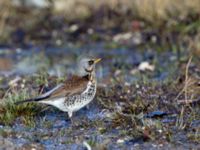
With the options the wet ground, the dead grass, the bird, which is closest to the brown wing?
the bird

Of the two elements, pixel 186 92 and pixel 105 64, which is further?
pixel 105 64

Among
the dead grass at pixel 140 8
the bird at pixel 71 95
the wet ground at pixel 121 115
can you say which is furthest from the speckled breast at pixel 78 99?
the dead grass at pixel 140 8

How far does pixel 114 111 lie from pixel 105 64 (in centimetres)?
425

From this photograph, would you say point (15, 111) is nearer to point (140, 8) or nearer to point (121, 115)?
point (121, 115)

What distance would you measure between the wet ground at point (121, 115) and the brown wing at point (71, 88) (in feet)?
1.13

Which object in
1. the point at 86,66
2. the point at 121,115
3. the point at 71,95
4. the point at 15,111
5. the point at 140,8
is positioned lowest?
the point at 121,115

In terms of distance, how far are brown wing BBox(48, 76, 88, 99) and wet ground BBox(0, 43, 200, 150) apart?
34cm

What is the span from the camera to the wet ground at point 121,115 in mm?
6938

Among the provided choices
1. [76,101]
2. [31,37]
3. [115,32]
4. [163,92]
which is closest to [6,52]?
[31,37]

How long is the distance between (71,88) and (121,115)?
2.14 ft

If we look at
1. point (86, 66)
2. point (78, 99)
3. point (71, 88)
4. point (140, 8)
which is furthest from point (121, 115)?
point (140, 8)

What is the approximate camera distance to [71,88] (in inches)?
299

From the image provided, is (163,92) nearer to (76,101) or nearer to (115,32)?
(76,101)

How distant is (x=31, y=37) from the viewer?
44.3 feet
